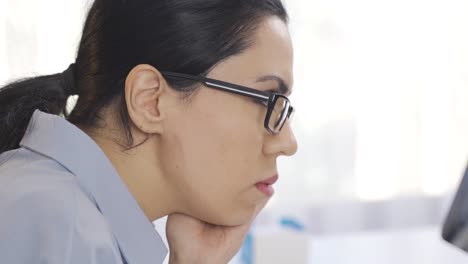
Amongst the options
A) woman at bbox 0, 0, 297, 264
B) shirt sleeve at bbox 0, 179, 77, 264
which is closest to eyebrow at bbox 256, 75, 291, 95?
woman at bbox 0, 0, 297, 264

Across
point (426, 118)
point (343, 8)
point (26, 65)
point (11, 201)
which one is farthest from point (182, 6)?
point (426, 118)

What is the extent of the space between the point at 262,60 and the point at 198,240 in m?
0.36

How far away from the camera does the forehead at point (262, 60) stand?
1.04 m

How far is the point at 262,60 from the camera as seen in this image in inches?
41.3

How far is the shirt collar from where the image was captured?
0.97 m

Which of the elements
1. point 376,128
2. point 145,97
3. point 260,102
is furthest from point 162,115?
point 376,128

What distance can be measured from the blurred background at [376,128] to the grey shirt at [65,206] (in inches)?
44.7

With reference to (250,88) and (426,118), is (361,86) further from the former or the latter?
(250,88)

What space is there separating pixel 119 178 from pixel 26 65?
101 centimetres

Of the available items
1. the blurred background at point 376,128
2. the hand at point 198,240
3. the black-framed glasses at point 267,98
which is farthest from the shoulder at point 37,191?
the blurred background at point 376,128

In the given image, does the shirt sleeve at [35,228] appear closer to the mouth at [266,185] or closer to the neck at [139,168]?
the neck at [139,168]

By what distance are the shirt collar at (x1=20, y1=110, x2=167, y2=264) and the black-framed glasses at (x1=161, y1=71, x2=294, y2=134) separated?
0.15 m

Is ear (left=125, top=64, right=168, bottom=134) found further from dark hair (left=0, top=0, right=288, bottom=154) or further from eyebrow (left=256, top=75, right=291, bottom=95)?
eyebrow (left=256, top=75, right=291, bottom=95)

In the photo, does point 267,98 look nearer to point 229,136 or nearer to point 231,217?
point 229,136
